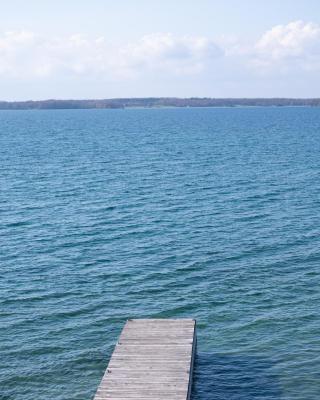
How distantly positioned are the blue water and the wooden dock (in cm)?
189

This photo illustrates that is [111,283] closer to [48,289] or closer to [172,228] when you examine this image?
[48,289]

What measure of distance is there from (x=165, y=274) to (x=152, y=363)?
595 inches

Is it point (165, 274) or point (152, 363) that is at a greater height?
point (152, 363)

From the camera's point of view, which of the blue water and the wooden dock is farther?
the blue water

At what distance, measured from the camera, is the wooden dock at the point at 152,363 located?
25312 millimetres

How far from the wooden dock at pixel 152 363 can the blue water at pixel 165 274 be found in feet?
6.20

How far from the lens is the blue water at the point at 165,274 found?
101 ft

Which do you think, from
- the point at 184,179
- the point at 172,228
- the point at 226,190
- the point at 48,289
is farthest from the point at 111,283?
the point at 184,179

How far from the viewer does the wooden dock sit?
25.3 metres

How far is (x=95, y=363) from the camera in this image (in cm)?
3134

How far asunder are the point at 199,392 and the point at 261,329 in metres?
7.38

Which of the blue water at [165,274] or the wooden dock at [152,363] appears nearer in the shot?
the wooden dock at [152,363]

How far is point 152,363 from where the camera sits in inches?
1093

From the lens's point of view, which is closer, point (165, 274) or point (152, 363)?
point (152, 363)
